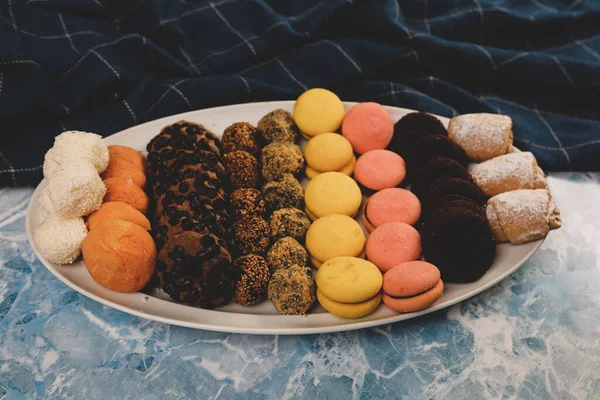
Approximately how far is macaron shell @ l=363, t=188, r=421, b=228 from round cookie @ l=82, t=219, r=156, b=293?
0.49m

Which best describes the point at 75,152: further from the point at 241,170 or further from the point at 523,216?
the point at 523,216

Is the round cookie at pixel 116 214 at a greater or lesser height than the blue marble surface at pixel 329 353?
greater

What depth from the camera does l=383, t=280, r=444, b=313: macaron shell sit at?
3.46 feet

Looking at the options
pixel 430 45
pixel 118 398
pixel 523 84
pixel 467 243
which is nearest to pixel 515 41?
pixel 523 84

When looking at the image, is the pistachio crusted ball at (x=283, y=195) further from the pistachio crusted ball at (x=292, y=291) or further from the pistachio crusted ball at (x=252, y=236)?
the pistachio crusted ball at (x=292, y=291)

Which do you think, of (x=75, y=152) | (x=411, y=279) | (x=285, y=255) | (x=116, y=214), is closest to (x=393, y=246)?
(x=411, y=279)

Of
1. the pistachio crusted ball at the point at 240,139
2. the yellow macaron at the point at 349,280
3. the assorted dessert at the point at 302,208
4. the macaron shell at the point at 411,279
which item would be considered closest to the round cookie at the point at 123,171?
the assorted dessert at the point at 302,208

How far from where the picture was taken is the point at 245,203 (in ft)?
4.15

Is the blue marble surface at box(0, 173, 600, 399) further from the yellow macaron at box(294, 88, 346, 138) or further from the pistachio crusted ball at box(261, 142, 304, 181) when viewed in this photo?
the yellow macaron at box(294, 88, 346, 138)

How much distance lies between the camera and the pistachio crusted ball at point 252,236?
1.21 metres

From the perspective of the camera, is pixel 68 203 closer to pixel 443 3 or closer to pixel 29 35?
pixel 29 35

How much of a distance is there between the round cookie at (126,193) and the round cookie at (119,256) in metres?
0.11

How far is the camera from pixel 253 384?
1061mm

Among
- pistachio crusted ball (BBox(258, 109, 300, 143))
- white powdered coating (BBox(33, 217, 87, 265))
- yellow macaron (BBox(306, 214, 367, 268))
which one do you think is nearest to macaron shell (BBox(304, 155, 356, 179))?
pistachio crusted ball (BBox(258, 109, 300, 143))
